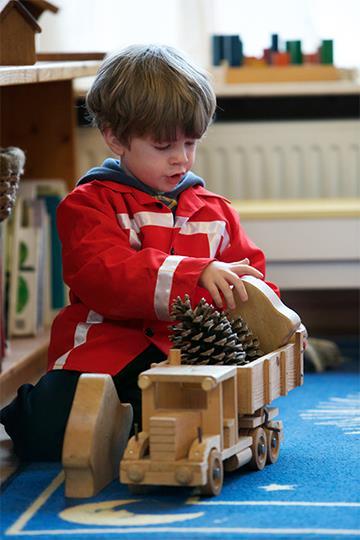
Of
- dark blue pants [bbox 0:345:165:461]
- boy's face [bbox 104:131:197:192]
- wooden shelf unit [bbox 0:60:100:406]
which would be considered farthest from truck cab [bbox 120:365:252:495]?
wooden shelf unit [bbox 0:60:100:406]

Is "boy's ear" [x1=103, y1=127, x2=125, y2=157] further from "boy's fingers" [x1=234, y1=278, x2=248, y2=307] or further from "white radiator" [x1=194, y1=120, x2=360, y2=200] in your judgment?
"white radiator" [x1=194, y1=120, x2=360, y2=200]

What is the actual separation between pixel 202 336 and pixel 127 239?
10.5 inches

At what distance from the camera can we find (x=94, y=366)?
56.3 inches

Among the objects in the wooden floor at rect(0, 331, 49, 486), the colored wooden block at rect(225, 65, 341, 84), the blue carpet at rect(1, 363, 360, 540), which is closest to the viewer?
the blue carpet at rect(1, 363, 360, 540)

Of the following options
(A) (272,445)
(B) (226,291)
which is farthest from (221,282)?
(A) (272,445)

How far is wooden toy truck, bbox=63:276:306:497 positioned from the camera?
114cm

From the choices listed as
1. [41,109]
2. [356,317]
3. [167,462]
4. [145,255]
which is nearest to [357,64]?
[356,317]

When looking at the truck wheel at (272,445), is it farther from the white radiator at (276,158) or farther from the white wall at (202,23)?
the white wall at (202,23)

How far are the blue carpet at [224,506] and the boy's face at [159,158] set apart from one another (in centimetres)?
42

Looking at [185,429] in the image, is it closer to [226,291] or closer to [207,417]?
[207,417]

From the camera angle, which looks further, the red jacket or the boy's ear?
the boy's ear

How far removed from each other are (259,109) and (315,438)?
1350 mm

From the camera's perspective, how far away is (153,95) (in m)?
1.41

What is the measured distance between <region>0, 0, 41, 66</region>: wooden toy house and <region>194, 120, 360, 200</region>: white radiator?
1.03m
